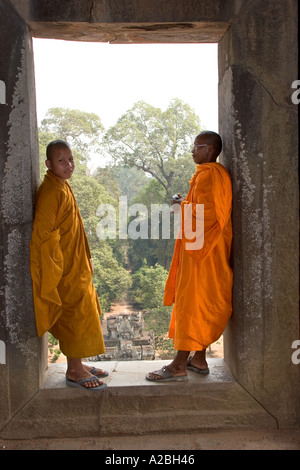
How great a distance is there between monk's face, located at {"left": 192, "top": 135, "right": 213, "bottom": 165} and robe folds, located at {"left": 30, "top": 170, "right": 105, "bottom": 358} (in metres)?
0.93

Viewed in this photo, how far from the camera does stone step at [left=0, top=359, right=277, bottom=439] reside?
109 inches

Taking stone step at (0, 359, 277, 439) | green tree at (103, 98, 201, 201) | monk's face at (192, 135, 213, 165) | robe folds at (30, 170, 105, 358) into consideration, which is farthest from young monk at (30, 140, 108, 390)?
green tree at (103, 98, 201, 201)

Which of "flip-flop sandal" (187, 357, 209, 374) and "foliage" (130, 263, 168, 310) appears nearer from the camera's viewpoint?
"flip-flop sandal" (187, 357, 209, 374)

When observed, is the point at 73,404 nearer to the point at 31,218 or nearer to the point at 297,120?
the point at 31,218

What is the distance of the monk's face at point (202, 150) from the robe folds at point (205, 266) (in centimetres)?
8

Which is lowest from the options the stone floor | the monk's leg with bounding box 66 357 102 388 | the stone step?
the stone floor

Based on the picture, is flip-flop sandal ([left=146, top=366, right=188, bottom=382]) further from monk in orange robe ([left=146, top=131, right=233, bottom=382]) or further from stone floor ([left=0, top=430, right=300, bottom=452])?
stone floor ([left=0, top=430, right=300, bottom=452])

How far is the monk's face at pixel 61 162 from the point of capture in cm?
285

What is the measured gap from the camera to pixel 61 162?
2.85 meters

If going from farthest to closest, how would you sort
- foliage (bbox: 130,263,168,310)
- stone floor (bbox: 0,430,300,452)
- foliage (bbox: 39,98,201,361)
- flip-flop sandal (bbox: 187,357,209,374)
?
foliage (bbox: 130,263,168,310) < foliage (bbox: 39,98,201,361) < flip-flop sandal (bbox: 187,357,209,374) < stone floor (bbox: 0,430,300,452)

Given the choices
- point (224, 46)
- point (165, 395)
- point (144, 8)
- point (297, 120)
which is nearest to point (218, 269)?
point (165, 395)

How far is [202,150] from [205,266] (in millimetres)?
814

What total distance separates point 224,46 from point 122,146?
14.4m

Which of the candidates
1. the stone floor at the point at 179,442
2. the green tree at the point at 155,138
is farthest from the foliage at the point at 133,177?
the stone floor at the point at 179,442
